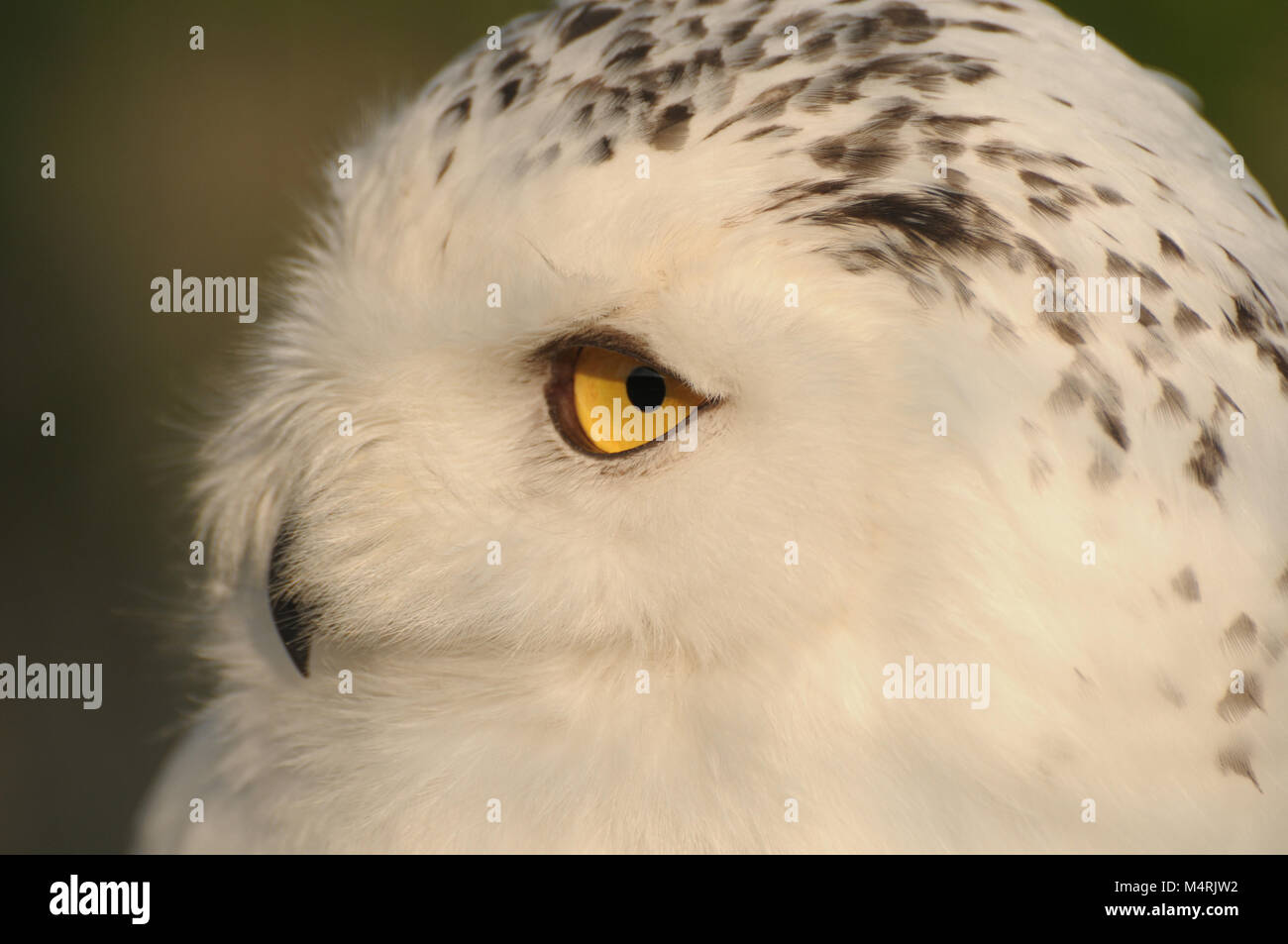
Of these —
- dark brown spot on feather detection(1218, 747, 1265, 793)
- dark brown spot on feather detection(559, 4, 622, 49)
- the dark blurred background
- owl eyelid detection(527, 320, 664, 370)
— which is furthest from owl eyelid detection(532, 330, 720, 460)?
the dark blurred background

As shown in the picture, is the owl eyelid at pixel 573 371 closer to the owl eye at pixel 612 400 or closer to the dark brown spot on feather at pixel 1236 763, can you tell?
the owl eye at pixel 612 400

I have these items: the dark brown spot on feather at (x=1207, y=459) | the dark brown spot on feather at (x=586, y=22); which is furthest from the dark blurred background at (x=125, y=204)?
the dark brown spot on feather at (x=1207, y=459)

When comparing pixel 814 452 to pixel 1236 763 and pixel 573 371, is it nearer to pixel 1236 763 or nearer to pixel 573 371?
pixel 573 371

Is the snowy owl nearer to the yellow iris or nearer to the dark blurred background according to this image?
the yellow iris

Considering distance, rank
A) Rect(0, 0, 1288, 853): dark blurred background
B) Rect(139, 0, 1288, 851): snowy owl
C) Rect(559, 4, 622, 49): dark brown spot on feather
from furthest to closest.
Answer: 1. Rect(0, 0, 1288, 853): dark blurred background
2. Rect(559, 4, 622, 49): dark brown spot on feather
3. Rect(139, 0, 1288, 851): snowy owl

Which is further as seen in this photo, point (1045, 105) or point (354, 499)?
point (354, 499)

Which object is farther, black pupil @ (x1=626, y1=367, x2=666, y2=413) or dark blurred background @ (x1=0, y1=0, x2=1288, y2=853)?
dark blurred background @ (x1=0, y1=0, x2=1288, y2=853)
